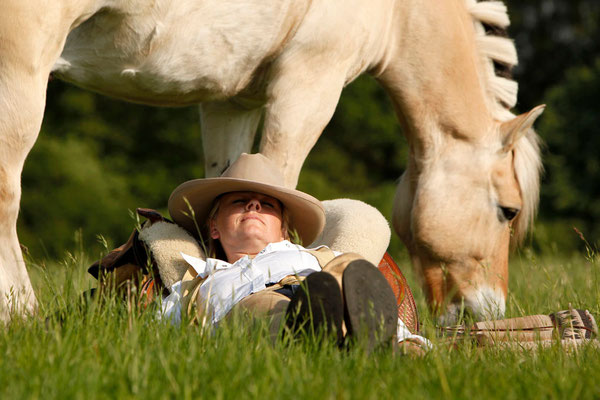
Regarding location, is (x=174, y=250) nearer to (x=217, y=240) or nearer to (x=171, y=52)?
(x=217, y=240)

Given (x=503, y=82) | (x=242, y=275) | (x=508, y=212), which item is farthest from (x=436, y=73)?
(x=242, y=275)

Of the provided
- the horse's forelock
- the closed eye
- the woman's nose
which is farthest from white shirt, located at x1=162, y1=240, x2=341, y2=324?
the horse's forelock

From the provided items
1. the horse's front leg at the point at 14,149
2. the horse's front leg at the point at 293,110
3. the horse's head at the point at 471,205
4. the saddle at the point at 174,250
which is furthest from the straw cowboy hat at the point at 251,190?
the horse's head at the point at 471,205

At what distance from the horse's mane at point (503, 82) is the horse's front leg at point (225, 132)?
60.1 inches

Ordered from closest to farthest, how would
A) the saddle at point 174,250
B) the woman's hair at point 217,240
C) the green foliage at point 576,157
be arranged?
the saddle at point 174,250
the woman's hair at point 217,240
the green foliage at point 576,157

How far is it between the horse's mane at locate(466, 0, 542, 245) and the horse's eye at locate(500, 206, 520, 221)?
0.09 metres

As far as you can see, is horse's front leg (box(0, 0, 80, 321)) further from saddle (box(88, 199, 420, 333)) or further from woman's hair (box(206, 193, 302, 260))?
woman's hair (box(206, 193, 302, 260))

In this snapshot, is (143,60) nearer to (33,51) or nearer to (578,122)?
(33,51)

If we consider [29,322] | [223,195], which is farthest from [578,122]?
[29,322]

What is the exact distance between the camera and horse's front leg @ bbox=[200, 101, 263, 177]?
187 inches

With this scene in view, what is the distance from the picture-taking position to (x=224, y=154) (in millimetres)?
4750

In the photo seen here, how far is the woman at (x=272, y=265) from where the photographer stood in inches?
90.1

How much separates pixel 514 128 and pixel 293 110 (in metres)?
1.58

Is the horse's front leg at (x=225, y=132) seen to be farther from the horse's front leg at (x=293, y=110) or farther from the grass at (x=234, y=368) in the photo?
the grass at (x=234, y=368)
